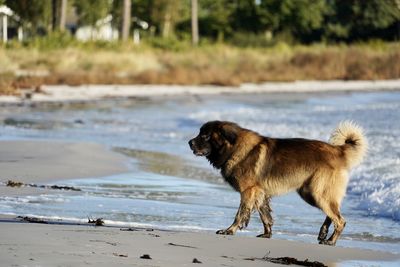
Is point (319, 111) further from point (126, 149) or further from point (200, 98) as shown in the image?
point (126, 149)

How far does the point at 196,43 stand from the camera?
190ft

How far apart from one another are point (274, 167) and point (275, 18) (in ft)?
204

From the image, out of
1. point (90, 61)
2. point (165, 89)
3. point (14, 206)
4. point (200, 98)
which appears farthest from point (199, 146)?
point (90, 61)

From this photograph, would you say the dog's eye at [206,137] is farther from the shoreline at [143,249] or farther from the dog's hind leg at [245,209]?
the shoreline at [143,249]

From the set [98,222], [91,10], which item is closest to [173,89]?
[91,10]

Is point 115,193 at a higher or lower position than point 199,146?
lower

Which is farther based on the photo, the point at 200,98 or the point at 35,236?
the point at 200,98

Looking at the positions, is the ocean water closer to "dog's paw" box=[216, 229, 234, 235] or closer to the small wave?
the small wave

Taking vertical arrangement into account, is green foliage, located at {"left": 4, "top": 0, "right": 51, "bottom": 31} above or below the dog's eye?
above

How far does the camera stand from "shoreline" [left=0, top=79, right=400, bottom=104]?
3325cm

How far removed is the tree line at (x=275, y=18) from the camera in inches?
2672

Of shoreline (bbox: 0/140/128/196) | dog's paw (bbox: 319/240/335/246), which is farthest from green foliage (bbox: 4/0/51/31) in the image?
dog's paw (bbox: 319/240/335/246)

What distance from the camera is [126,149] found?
17.0 m

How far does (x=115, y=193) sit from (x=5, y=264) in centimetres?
505
